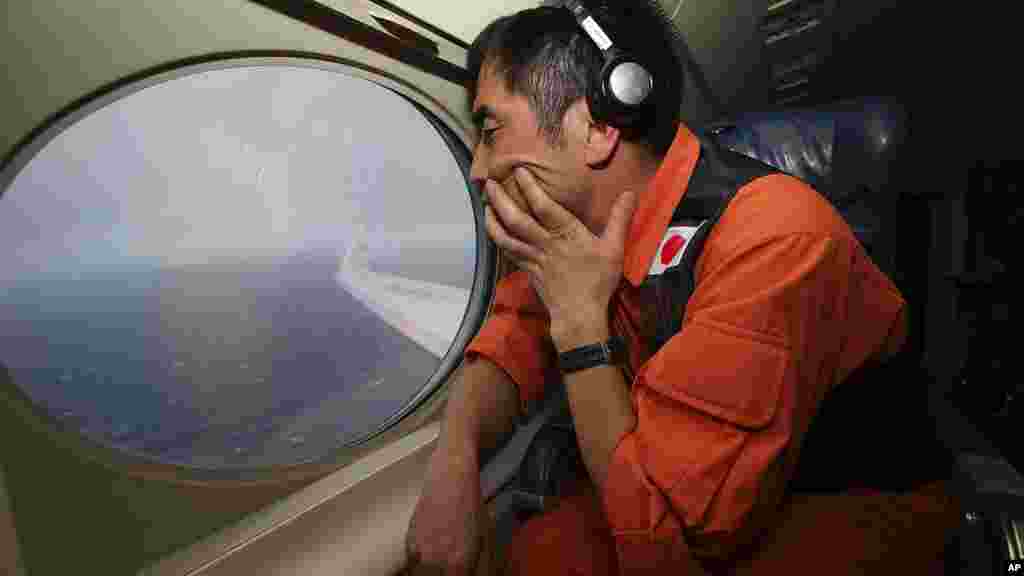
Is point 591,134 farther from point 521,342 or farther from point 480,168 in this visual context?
point 521,342

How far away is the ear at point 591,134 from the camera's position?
3.07ft

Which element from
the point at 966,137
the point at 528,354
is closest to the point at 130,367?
the point at 528,354

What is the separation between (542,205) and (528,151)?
4.0 inches

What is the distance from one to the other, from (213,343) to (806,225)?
1.94 m

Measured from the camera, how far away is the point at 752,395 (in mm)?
669

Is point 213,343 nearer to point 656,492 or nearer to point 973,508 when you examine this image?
point 656,492

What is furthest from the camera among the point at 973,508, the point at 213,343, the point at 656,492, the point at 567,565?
the point at 213,343

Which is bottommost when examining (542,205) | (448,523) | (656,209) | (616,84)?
(448,523)

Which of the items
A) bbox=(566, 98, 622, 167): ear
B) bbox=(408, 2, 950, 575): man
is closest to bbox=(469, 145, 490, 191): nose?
bbox=(408, 2, 950, 575): man

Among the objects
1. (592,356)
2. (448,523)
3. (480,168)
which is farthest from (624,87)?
(448,523)

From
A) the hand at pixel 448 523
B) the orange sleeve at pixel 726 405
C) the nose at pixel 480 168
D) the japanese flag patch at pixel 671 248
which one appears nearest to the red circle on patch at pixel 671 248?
the japanese flag patch at pixel 671 248

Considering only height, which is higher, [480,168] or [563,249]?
[480,168]

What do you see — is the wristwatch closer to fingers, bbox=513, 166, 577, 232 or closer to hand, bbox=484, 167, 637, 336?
hand, bbox=484, 167, 637, 336

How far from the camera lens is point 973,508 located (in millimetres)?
802
